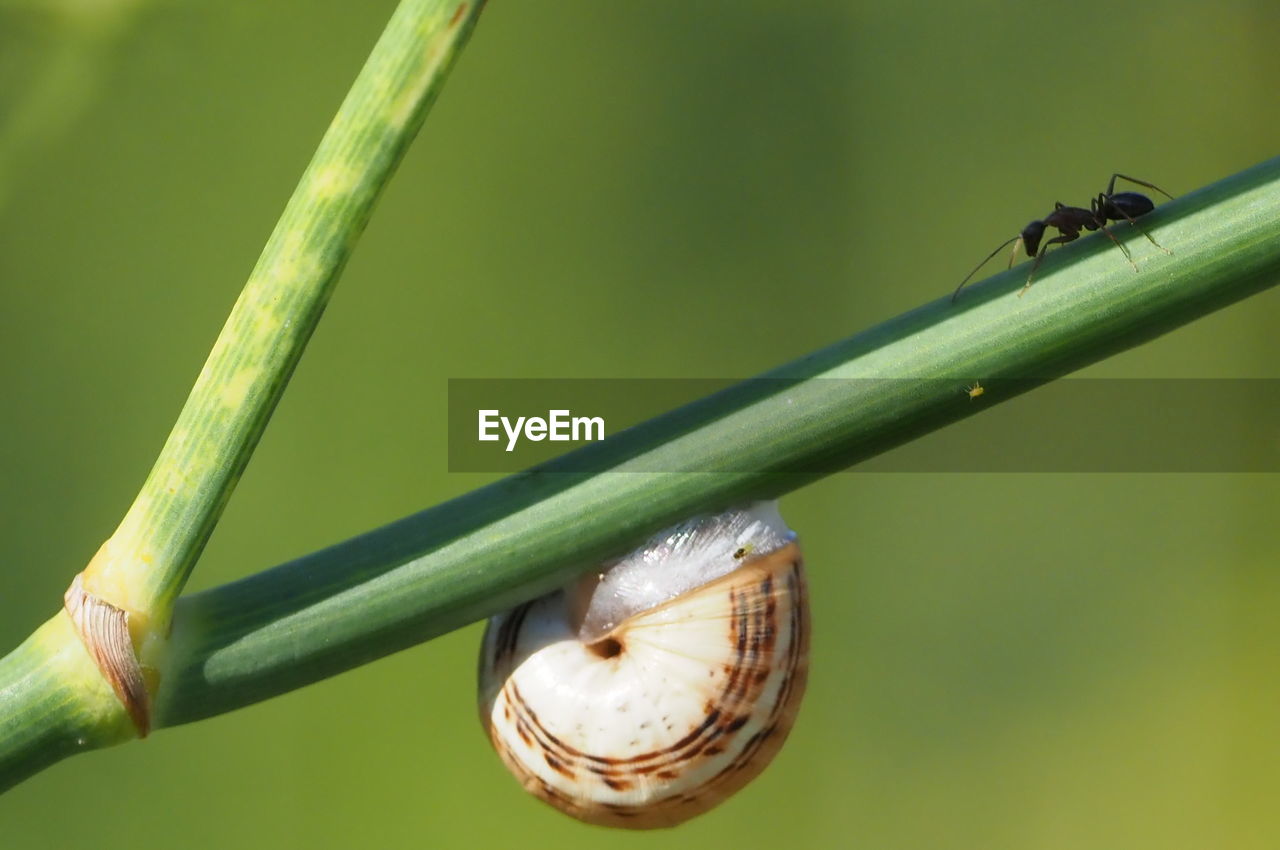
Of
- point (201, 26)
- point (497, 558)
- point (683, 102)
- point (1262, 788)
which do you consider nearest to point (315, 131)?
point (201, 26)

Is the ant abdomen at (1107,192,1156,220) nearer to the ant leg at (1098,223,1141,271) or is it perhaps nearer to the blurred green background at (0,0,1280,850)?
the ant leg at (1098,223,1141,271)

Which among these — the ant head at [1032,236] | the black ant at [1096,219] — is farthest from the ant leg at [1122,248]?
the ant head at [1032,236]

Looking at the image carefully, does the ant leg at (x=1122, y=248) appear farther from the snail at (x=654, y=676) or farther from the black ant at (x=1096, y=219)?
the snail at (x=654, y=676)

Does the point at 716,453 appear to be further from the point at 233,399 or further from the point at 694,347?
the point at 694,347

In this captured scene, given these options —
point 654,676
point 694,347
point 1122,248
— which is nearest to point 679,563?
point 654,676

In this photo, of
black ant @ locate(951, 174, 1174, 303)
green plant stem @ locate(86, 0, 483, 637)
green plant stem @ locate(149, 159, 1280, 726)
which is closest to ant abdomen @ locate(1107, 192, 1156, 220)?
black ant @ locate(951, 174, 1174, 303)

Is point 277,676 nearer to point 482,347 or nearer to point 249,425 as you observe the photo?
point 249,425
